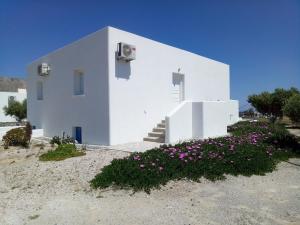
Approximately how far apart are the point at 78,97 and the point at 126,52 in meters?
2.88

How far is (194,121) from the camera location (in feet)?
36.3

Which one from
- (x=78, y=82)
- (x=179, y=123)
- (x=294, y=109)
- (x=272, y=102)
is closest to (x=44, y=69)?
(x=78, y=82)

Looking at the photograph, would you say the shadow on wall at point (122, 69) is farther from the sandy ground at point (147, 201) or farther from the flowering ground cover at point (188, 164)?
the sandy ground at point (147, 201)

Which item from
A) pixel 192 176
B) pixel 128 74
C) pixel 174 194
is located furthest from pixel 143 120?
pixel 174 194

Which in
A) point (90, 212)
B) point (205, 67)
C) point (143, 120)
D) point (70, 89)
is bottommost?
point (90, 212)

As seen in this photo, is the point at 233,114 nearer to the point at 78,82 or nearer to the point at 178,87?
the point at 178,87

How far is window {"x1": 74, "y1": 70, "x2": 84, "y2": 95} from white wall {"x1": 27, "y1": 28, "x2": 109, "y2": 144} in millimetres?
186

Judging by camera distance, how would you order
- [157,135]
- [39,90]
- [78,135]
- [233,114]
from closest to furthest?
[157,135] < [78,135] < [39,90] < [233,114]

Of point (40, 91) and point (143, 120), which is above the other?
point (40, 91)

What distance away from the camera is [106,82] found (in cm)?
920

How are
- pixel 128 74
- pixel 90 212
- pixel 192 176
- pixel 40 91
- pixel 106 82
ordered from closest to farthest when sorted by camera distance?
1. pixel 90 212
2. pixel 192 176
3. pixel 106 82
4. pixel 128 74
5. pixel 40 91

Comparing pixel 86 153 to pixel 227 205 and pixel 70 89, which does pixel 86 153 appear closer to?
pixel 70 89

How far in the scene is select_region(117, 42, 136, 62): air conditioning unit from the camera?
920cm

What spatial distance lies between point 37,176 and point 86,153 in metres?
2.30
